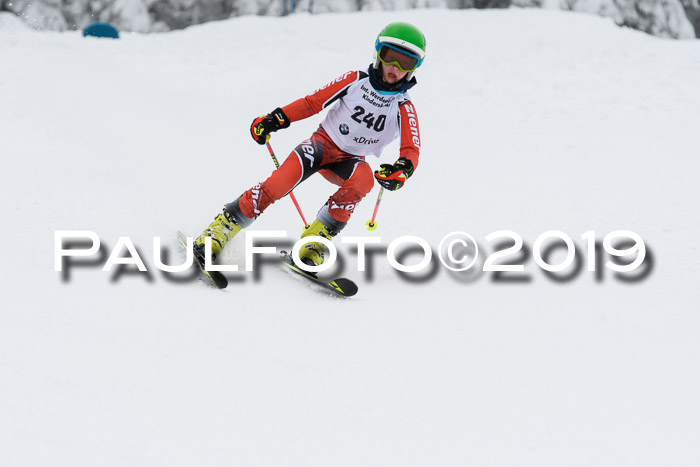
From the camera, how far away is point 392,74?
14.2 ft

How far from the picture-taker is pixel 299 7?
728 inches

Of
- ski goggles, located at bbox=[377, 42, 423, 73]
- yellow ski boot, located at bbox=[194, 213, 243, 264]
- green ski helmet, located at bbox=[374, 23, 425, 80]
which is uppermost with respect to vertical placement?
green ski helmet, located at bbox=[374, 23, 425, 80]

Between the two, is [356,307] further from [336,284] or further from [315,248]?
[315,248]

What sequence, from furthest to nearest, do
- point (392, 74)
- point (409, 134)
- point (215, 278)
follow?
point (409, 134)
point (392, 74)
point (215, 278)

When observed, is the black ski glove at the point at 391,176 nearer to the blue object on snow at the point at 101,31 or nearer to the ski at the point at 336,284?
the ski at the point at 336,284

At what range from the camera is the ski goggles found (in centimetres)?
422

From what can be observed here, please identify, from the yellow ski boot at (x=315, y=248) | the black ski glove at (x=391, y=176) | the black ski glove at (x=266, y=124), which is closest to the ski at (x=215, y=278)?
the yellow ski boot at (x=315, y=248)

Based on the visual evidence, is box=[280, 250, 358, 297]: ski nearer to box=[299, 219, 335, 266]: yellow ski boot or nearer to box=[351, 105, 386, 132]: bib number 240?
box=[299, 219, 335, 266]: yellow ski boot

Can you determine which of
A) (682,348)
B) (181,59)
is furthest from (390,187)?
(181,59)

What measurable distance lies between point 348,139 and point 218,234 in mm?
1131

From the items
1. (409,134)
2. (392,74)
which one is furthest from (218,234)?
(392,74)

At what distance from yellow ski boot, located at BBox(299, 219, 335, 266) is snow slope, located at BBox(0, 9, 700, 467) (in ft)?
0.74

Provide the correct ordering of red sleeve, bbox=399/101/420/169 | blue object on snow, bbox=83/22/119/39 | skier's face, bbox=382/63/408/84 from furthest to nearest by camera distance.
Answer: blue object on snow, bbox=83/22/119/39, red sleeve, bbox=399/101/420/169, skier's face, bbox=382/63/408/84

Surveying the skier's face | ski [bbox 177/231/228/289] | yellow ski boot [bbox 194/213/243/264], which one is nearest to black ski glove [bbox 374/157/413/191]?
the skier's face
